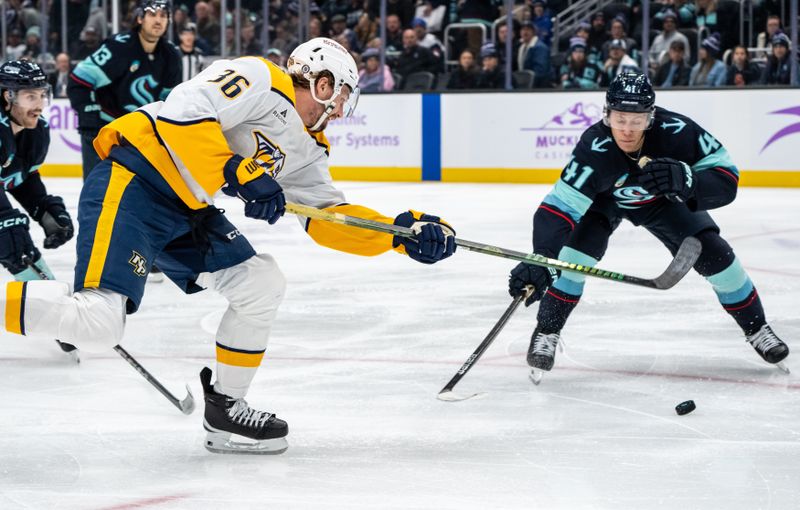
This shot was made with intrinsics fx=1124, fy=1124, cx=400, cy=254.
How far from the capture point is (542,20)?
9.91 m

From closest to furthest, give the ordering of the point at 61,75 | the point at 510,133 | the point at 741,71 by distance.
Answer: the point at 741,71 < the point at 510,133 < the point at 61,75

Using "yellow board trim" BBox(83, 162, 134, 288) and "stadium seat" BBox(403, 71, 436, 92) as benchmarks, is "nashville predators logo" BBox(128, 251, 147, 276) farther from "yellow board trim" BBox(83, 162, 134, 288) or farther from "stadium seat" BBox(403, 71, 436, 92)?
"stadium seat" BBox(403, 71, 436, 92)

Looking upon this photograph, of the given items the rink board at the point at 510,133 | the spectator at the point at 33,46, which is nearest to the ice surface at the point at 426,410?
the rink board at the point at 510,133

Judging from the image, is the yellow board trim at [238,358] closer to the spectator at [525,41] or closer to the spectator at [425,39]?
the spectator at [525,41]

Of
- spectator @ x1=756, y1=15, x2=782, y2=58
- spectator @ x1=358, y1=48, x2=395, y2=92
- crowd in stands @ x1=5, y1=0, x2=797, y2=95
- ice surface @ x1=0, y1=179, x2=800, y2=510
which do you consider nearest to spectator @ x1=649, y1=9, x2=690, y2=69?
crowd in stands @ x1=5, y1=0, x2=797, y2=95

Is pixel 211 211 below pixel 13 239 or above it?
above

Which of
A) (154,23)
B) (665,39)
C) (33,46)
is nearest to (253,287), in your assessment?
(154,23)

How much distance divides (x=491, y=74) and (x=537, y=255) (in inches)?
277

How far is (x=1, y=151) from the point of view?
327 centimetres

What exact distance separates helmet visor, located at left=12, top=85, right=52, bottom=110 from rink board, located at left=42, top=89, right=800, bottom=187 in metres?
6.12

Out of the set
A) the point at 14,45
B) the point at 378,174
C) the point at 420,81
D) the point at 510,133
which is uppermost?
the point at 14,45

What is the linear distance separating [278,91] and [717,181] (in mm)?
1332

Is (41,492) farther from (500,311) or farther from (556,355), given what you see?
(500,311)

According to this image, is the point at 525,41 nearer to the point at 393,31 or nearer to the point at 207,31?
the point at 393,31
